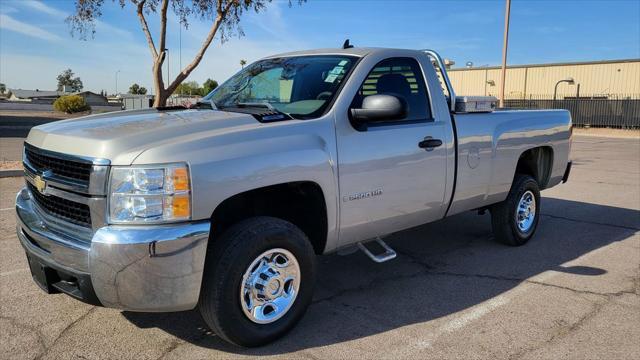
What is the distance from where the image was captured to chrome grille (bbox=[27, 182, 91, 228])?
3039mm

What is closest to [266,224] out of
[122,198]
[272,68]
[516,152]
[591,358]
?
[122,198]

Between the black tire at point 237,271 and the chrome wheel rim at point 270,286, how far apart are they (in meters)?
0.04

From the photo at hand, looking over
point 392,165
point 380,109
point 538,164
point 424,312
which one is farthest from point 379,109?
point 538,164

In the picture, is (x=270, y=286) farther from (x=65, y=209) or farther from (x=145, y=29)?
(x=145, y=29)

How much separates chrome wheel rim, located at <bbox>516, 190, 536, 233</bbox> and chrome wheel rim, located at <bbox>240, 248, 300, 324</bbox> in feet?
10.8

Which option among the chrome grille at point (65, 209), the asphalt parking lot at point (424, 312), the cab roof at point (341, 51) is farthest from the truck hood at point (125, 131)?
the asphalt parking lot at point (424, 312)

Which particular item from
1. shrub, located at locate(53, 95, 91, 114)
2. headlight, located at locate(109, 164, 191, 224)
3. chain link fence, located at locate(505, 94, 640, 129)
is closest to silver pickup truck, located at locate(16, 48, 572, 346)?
headlight, located at locate(109, 164, 191, 224)

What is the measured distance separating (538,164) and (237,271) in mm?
4386

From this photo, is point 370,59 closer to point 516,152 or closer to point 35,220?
point 516,152

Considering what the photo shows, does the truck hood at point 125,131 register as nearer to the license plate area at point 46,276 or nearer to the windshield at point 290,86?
the windshield at point 290,86

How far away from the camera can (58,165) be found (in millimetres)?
3217

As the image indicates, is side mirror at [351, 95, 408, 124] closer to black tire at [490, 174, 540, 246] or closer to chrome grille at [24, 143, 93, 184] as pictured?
chrome grille at [24, 143, 93, 184]

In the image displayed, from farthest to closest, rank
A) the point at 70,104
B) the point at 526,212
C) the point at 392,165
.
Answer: the point at 70,104 < the point at 526,212 < the point at 392,165

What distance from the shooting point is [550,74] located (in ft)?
142
